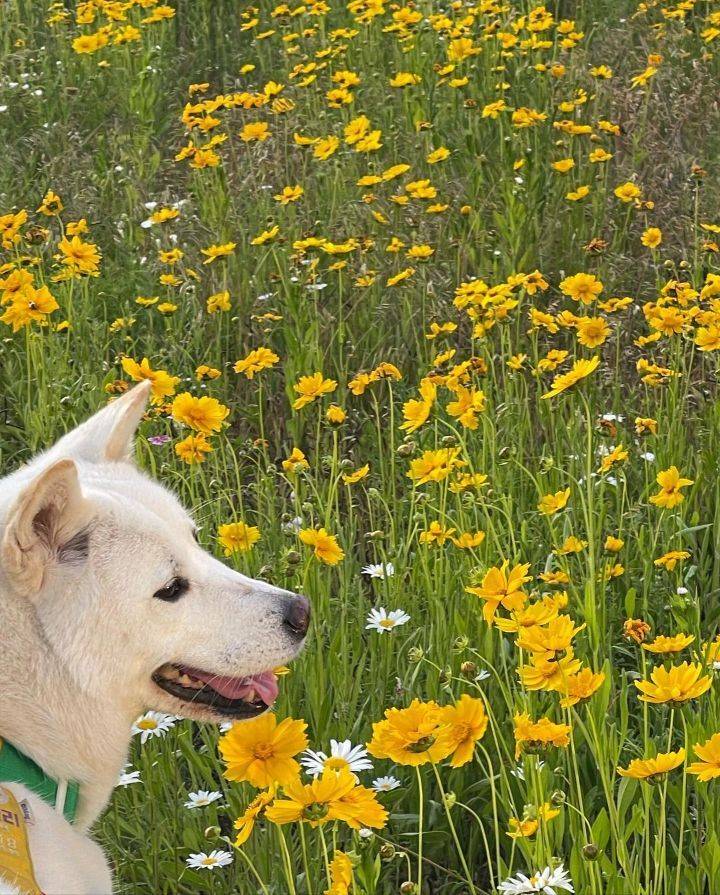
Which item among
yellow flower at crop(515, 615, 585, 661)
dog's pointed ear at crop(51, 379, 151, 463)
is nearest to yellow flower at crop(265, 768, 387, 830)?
yellow flower at crop(515, 615, 585, 661)

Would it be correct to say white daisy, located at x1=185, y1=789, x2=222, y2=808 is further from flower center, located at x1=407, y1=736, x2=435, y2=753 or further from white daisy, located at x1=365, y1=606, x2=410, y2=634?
flower center, located at x1=407, y1=736, x2=435, y2=753

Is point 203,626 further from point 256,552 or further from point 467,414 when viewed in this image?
point 467,414

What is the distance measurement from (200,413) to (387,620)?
2.17 ft

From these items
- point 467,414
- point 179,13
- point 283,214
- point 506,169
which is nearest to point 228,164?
point 283,214

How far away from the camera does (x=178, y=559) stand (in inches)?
81.2

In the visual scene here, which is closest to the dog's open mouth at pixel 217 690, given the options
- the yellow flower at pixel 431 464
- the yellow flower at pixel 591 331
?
the yellow flower at pixel 431 464

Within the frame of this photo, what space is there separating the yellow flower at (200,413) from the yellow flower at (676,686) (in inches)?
52.2

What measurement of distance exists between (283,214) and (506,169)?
911 mm

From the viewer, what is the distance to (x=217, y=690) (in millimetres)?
2133

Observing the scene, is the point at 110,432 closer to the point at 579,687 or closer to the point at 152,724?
the point at 152,724

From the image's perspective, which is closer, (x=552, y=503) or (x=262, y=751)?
(x=262, y=751)

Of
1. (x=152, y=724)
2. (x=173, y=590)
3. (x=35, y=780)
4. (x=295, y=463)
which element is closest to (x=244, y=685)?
(x=173, y=590)

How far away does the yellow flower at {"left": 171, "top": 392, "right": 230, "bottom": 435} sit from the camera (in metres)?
2.98

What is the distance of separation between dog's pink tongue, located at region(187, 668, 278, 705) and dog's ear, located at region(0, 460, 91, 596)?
319mm
